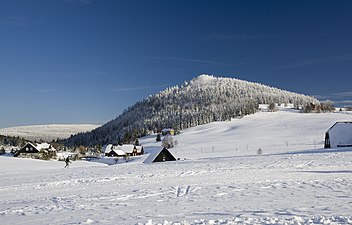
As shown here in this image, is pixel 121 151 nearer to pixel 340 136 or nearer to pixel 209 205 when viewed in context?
pixel 340 136

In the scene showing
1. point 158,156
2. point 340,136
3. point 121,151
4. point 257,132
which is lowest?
point 158,156

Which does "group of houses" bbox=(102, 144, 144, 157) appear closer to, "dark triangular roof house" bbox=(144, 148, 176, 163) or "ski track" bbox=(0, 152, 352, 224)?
"dark triangular roof house" bbox=(144, 148, 176, 163)

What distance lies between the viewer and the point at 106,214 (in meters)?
11.8

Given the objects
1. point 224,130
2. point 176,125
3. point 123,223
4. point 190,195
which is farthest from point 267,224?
point 176,125

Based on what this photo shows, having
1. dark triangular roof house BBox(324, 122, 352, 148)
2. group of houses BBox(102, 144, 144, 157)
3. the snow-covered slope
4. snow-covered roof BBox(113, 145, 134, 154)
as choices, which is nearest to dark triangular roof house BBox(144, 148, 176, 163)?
dark triangular roof house BBox(324, 122, 352, 148)

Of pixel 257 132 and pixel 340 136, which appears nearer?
pixel 340 136

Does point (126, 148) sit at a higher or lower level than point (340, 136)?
lower

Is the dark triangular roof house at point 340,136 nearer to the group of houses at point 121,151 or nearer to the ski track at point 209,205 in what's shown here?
the ski track at point 209,205

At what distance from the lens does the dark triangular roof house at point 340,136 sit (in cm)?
5762

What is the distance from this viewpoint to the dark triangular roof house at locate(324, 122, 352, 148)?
57.6 metres

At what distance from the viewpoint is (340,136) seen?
5856cm

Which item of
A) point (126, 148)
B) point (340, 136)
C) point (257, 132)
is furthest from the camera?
point (257, 132)

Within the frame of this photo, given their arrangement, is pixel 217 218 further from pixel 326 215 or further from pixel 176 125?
pixel 176 125

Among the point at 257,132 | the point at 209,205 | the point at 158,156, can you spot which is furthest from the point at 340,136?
the point at 257,132
